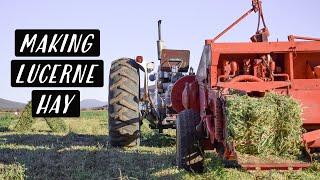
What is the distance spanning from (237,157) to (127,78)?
4175 millimetres

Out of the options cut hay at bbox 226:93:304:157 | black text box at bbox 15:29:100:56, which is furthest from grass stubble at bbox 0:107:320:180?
black text box at bbox 15:29:100:56

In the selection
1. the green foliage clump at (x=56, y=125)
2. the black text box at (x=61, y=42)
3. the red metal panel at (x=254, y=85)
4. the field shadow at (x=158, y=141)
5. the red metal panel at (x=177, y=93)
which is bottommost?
the green foliage clump at (x=56, y=125)

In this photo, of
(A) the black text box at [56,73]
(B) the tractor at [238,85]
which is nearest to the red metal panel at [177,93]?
(B) the tractor at [238,85]

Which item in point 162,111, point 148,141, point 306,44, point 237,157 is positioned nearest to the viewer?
point 237,157

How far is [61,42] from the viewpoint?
28.9 ft

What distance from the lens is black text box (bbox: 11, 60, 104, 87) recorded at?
29.2 ft

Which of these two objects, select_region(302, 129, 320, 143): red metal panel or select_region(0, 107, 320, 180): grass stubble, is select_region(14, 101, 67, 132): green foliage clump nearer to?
select_region(0, 107, 320, 180): grass stubble

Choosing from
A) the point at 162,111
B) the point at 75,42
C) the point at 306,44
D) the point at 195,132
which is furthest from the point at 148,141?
the point at 306,44

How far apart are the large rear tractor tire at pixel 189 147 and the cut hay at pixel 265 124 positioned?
1.03 meters

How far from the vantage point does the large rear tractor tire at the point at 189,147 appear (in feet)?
16.8

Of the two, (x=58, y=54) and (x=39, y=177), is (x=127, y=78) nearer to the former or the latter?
(x=58, y=54)

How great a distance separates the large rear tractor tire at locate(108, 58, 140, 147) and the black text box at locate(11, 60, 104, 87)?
111 cm

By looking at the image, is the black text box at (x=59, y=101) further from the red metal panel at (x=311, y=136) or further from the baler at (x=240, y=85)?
the red metal panel at (x=311, y=136)

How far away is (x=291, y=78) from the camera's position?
503 centimetres
